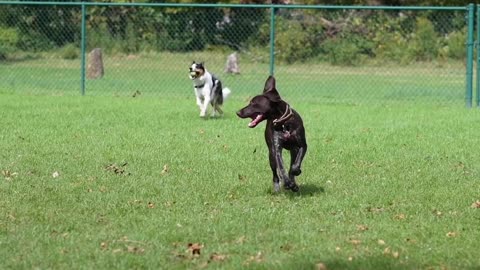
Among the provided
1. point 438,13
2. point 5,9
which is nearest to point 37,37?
point 5,9

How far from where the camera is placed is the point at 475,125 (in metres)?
12.8

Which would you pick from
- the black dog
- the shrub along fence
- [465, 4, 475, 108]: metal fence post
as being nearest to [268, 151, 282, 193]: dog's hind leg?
the black dog

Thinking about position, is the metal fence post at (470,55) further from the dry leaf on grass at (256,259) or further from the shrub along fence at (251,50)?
the dry leaf on grass at (256,259)

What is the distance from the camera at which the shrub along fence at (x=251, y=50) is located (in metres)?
20.6

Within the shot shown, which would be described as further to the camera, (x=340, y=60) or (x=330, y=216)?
(x=340, y=60)

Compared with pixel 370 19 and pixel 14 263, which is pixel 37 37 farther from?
pixel 14 263

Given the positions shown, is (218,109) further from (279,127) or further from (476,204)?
(476,204)

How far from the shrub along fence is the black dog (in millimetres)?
12126

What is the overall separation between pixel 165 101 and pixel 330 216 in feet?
33.2

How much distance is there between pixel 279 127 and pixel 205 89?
6.63 meters

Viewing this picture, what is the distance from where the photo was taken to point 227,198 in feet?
24.2

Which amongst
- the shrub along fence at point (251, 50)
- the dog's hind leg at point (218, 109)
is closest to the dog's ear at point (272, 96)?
the dog's hind leg at point (218, 109)

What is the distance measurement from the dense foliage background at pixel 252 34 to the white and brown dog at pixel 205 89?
22.4 feet

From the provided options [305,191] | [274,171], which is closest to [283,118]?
[274,171]
